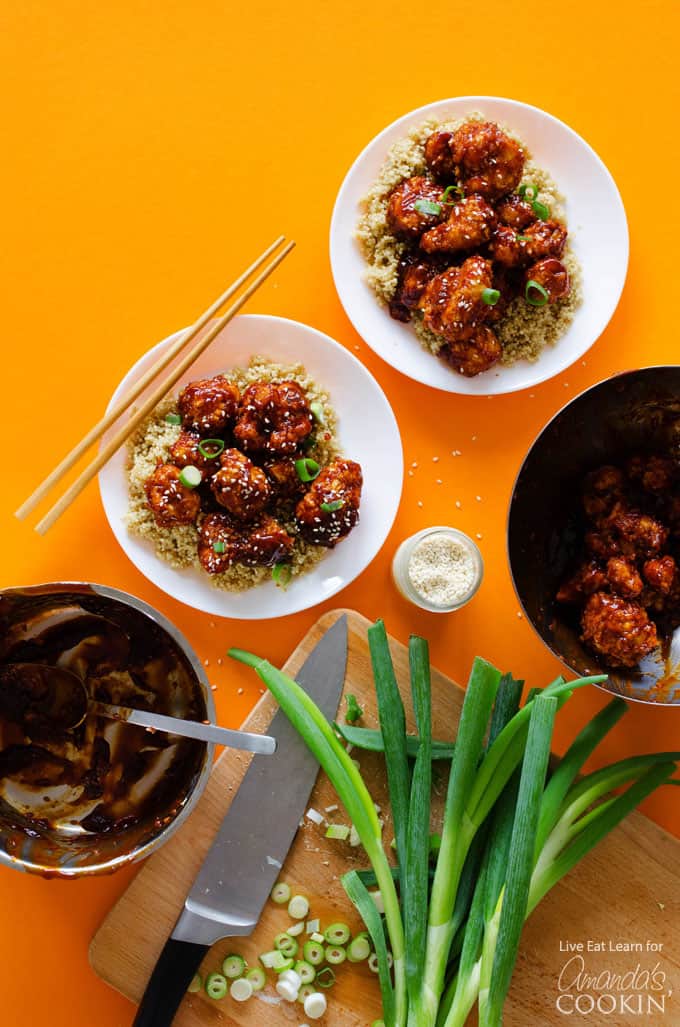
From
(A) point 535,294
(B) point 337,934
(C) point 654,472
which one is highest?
(A) point 535,294

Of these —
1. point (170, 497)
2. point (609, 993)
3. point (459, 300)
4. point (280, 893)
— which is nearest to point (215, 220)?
point (459, 300)

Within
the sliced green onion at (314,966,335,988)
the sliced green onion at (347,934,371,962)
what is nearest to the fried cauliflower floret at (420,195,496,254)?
the sliced green onion at (347,934,371,962)

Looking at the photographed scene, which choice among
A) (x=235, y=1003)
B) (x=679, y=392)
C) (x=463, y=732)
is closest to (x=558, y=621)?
(x=463, y=732)

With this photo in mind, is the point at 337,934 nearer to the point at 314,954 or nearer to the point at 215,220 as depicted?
the point at 314,954

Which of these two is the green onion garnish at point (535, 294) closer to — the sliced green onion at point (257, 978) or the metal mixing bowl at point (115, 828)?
the metal mixing bowl at point (115, 828)

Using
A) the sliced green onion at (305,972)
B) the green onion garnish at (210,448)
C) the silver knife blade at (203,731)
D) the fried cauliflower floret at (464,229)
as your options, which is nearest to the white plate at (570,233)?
the fried cauliflower floret at (464,229)

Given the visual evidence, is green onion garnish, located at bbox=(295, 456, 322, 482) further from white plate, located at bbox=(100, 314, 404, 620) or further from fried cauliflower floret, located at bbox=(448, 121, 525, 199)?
fried cauliflower floret, located at bbox=(448, 121, 525, 199)
